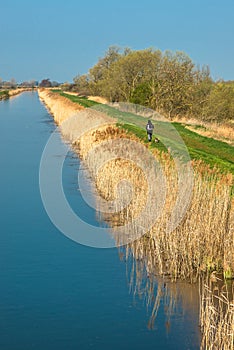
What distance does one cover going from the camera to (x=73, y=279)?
1013cm

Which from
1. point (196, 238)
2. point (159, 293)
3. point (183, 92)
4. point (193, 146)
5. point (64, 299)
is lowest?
point (64, 299)

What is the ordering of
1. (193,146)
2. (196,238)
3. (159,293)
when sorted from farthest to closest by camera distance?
1. (193,146)
2. (196,238)
3. (159,293)

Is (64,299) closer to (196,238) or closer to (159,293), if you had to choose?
(159,293)

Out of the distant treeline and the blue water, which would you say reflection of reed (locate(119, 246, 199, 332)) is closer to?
the blue water

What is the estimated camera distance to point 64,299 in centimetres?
924

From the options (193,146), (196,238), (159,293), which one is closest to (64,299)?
(159,293)

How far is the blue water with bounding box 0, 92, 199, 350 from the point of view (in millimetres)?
7914

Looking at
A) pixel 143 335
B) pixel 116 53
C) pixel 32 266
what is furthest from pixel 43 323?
pixel 116 53

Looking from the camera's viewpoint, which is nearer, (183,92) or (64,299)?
(64,299)

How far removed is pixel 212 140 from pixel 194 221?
1668cm

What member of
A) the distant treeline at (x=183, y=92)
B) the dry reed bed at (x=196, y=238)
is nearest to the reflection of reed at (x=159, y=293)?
the dry reed bed at (x=196, y=238)

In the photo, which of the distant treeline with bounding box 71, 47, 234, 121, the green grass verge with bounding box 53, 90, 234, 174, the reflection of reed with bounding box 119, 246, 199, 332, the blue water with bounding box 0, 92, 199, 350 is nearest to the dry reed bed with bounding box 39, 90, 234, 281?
the reflection of reed with bounding box 119, 246, 199, 332

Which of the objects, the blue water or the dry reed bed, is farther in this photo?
the dry reed bed

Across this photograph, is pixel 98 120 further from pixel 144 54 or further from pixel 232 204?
pixel 144 54
